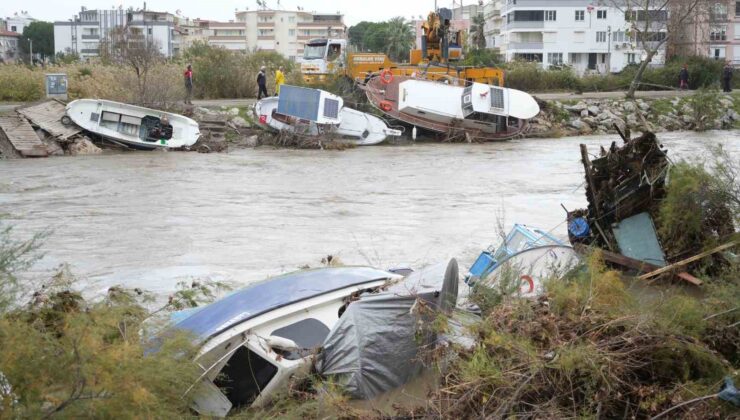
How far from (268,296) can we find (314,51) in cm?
3062

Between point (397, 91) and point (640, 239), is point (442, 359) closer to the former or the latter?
point (640, 239)

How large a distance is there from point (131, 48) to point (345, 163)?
1238 cm

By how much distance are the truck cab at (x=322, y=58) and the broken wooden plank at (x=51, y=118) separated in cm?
1097

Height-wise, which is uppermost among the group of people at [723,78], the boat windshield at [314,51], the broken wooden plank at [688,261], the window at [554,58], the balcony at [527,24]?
the balcony at [527,24]

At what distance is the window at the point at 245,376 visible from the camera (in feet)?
20.7

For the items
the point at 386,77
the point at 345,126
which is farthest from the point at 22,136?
the point at 386,77

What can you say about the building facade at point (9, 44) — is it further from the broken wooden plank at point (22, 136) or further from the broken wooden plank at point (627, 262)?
A: the broken wooden plank at point (627, 262)

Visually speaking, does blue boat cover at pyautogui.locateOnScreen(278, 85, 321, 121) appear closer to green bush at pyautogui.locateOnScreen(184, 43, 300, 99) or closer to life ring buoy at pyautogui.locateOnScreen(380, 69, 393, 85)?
life ring buoy at pyautogui.locateOnScreen(380, 69, 393, 85)

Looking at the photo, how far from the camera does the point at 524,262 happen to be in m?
9.02

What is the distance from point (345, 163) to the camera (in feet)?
82.2

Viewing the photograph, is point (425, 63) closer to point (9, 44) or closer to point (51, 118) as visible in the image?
point (51, 118)

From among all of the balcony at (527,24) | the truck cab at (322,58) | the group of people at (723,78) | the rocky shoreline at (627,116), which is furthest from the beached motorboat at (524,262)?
the balcony at (527,24)

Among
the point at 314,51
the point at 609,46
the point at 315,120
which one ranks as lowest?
the point at 315,120

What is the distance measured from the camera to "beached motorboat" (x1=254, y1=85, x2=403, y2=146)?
91.0ft
